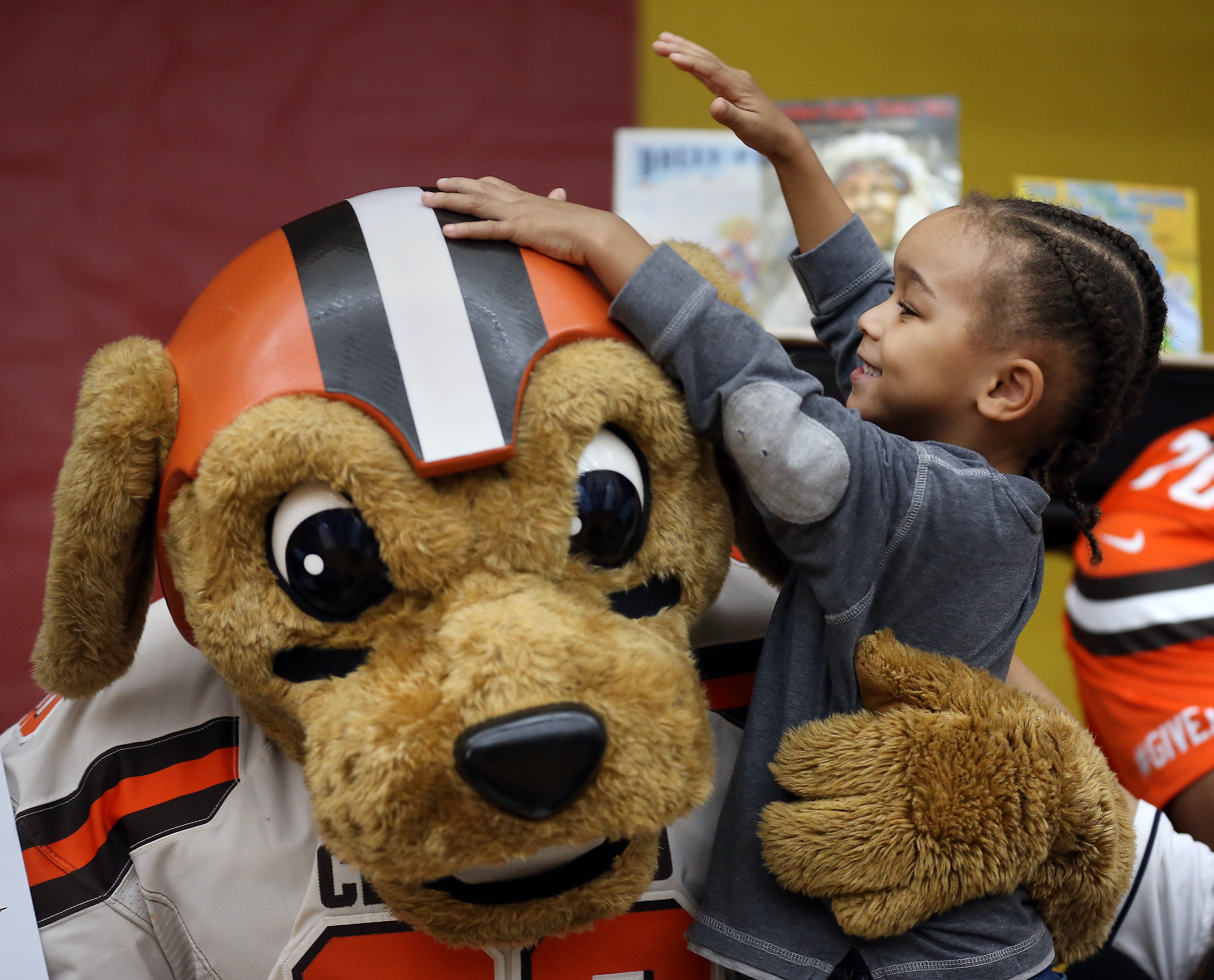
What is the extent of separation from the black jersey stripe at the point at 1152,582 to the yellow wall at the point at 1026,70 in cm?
79

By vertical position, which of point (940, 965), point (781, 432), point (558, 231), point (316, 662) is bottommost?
point (940, 965)

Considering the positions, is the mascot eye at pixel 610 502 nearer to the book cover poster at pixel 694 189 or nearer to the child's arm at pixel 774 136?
the child's arm at pixel 774 136

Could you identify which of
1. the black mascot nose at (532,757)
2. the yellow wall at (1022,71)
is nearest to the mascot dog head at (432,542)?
the black mascot nose at (532,757)

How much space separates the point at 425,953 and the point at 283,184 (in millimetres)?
1208

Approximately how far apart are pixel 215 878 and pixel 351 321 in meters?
0.41

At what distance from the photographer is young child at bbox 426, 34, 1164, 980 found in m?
0.67

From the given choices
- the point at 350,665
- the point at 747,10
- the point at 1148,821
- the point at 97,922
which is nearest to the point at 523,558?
the point at 350,665

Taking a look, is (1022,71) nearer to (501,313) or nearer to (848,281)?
(848,281)

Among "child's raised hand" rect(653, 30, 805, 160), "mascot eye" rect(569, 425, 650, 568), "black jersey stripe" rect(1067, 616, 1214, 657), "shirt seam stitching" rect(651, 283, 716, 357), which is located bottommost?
"black jersey stripe" rect(1067, 616, 1214, 657)

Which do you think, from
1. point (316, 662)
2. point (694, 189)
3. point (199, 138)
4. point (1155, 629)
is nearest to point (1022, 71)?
point (694, 189)

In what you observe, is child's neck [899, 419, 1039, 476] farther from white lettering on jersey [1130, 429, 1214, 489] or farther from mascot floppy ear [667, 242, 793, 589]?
white lettering on jersey [1130, 429, 1214, 489]

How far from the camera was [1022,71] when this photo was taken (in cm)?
179

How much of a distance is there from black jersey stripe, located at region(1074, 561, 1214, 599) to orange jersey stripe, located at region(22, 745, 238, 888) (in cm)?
94

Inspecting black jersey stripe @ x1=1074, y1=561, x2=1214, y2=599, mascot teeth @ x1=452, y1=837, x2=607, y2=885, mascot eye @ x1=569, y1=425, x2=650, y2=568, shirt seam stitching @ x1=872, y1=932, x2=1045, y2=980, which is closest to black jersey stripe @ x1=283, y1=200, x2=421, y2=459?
mascot eye @ x1=569, y1=425, x2=650, y2=568
